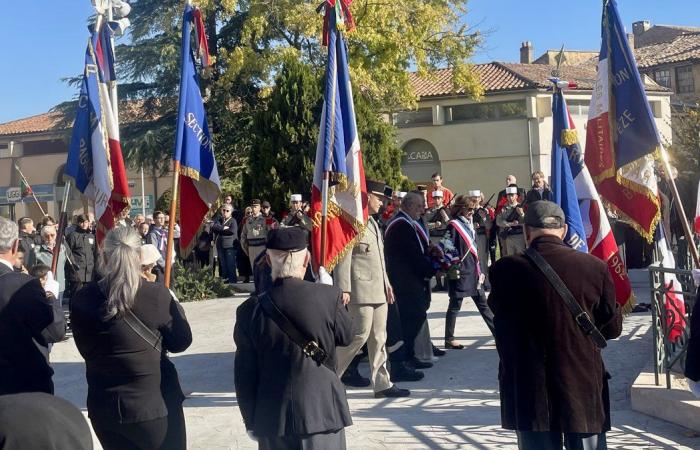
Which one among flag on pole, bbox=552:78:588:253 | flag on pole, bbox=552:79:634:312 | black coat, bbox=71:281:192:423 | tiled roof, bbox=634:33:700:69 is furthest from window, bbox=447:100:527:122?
black coat, bbox=71:281:192:423

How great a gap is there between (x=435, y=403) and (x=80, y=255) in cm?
781

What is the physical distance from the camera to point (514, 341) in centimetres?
479

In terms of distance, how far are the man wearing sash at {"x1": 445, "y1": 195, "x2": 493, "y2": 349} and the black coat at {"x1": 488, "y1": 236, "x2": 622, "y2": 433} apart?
17.3ft

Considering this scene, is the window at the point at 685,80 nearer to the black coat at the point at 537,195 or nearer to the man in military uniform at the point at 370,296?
the black coat at the point at 537,195

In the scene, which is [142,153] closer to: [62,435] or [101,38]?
[101,38]

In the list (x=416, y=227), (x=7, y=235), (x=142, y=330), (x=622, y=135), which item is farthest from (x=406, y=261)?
(x=7, y=235)

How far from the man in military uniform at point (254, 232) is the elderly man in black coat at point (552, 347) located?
1332 cm

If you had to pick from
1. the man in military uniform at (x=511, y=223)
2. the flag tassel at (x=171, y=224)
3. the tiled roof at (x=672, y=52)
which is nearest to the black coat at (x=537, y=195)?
the man in military uniform at (x=511, y=223)

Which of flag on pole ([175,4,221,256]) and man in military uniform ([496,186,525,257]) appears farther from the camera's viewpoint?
man in military uniform ([496,186,525,257])

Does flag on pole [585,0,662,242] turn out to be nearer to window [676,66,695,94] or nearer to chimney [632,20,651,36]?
window [676,66,695,94]

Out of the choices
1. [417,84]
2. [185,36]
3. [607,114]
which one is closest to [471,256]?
[607,114]

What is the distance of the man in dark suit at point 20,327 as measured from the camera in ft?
16.0

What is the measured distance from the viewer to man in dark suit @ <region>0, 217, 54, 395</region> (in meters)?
4.86

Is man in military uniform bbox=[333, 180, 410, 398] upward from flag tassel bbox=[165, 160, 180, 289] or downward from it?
downward
